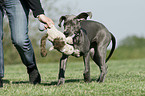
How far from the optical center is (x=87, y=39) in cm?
514

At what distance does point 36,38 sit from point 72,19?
1537 centimetres

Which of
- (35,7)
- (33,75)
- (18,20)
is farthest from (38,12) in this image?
(33,75)

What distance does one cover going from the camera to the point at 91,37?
550 centimetres

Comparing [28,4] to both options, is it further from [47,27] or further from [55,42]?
[55,42]

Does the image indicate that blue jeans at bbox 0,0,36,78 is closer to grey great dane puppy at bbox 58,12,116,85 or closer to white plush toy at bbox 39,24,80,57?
white plush toy at bbox 39,24,80,57

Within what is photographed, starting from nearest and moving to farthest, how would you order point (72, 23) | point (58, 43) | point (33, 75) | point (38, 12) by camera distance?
point (58, 43)
point (38, 12)
point (72, 23)
point (33, 75)

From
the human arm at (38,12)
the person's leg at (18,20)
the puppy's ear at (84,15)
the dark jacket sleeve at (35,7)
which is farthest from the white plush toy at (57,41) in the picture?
the puppy's ear at (84,15)

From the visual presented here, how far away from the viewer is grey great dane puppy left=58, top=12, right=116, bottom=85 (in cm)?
485

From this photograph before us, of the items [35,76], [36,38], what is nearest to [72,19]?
[35,76]

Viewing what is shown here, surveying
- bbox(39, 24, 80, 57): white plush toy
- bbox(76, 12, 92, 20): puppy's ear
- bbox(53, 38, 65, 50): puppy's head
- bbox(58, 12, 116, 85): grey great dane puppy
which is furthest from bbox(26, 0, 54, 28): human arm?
bbox(76, 12, 92, 20): puppy's ear

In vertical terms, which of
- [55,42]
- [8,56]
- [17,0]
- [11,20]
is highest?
[17,0]

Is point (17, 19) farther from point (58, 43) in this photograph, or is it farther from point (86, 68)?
point (86, 68)

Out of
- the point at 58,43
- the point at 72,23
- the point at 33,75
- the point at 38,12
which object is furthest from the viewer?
the point at 33,75

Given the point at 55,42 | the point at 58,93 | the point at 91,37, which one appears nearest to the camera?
the point at 58,93
